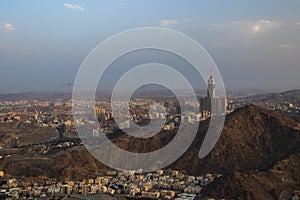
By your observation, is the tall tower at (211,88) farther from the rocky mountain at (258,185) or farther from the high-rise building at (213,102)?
the rocky mountain at (258,185)

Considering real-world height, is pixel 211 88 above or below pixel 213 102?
above

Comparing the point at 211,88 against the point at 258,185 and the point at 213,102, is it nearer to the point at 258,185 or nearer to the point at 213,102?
the point at 213,102

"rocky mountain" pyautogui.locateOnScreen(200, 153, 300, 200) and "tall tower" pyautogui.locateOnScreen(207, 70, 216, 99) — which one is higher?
"tall tower" pyautogui.locateOnScreen(207, 70, 216, 99)

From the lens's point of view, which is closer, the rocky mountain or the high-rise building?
the rocky mountain

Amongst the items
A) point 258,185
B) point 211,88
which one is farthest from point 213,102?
point 258,185

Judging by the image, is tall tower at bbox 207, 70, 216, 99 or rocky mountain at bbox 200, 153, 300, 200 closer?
rocky mountain at bbox 200, 153, 300, 200

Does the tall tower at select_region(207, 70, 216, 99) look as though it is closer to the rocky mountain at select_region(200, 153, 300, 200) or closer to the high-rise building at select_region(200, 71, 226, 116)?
the high-rise building at select_region(200, 71, 226, 116)

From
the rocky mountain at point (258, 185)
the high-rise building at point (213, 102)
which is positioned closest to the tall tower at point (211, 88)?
the high-rise building at point (213, 102)

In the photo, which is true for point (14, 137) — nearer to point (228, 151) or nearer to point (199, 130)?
point (199, 130)

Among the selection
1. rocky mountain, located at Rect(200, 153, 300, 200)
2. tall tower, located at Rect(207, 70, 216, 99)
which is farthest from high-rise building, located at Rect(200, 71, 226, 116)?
rocky mountain, located at Rect(200, 153, 300, 200)

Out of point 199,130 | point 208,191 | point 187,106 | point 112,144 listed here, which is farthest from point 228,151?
point 187,106

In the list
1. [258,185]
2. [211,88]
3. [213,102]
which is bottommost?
[258,185]
